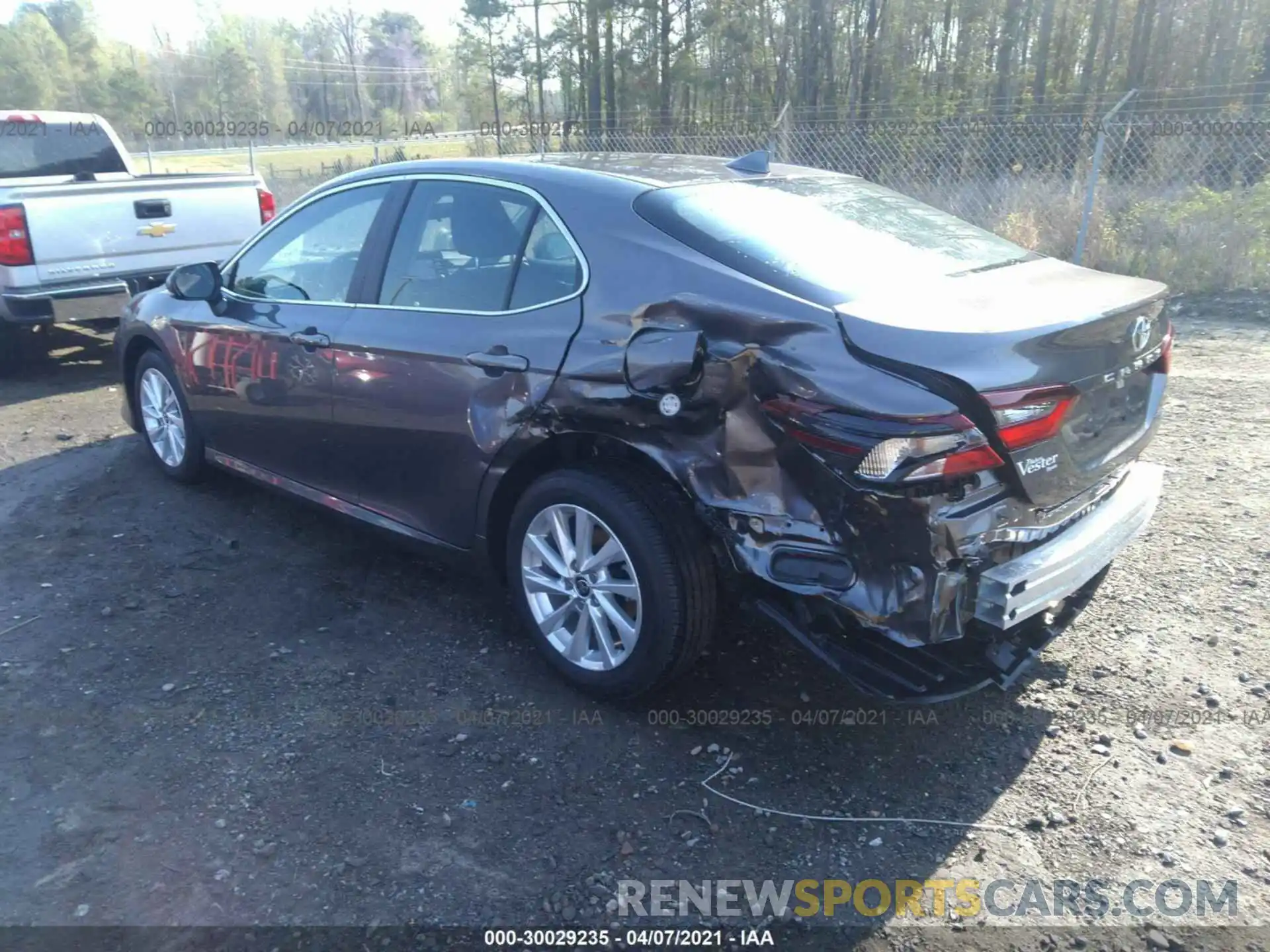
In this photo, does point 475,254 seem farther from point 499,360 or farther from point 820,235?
point 820,235

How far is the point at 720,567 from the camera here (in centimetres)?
289

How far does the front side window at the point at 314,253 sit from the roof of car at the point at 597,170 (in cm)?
16

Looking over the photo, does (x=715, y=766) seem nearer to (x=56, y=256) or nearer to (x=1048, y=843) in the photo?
(x=1048, y=843)

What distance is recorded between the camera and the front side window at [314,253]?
3908mm

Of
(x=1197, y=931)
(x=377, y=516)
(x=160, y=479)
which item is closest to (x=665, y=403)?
(x=377, y=516)

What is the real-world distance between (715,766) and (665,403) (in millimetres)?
1132

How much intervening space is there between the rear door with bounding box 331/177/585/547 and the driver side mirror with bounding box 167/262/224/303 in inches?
44.8

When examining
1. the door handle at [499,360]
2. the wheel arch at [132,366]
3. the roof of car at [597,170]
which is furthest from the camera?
the wheel arch at [132,366]

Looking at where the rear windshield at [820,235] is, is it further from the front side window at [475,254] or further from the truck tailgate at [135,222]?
the truck tailgate at [135,222]

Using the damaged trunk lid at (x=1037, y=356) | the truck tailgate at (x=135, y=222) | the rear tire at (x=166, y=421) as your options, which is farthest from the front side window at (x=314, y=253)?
the truck tailgate at (x=135, y=222)

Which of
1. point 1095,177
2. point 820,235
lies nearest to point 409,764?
point 820,235

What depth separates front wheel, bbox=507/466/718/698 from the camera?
114 inches

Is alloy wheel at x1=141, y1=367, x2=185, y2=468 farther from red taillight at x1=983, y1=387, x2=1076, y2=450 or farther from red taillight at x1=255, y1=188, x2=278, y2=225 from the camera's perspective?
red taillight at x1=983, y1=387, x2=1076, y2=450

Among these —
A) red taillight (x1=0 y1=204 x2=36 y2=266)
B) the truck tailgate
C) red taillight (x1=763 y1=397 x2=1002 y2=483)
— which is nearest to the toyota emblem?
red taillight (x1=763 y1=397 x2=1002 y2=483)
